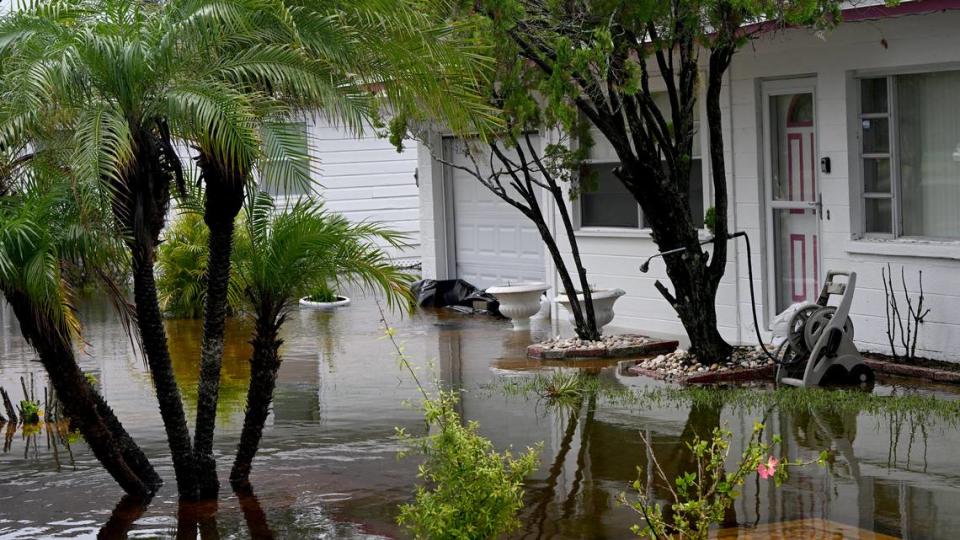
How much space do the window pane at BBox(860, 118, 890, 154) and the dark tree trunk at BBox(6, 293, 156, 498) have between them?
758cm

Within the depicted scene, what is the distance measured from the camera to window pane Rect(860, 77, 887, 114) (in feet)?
41.2

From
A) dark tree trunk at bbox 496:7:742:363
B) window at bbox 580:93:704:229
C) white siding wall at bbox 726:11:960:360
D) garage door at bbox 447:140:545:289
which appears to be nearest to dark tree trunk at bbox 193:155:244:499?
dark tree trunk at bbox 496:7:742:363

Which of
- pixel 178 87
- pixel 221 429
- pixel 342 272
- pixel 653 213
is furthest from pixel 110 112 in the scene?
pixel 653 213

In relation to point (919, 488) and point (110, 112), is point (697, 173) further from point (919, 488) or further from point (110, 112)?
point (110, 112)

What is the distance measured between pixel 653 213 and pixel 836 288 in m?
1.86

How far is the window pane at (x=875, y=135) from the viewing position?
12.6m

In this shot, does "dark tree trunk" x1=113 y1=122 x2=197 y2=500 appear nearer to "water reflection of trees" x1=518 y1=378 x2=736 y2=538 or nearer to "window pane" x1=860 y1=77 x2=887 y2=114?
"water reflection of trees" x1=518 y1=378 x2=736 y2=538

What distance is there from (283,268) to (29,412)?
400 centimetres

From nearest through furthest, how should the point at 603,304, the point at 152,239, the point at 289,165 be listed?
1. the point at 289,165
2. the point at 152,239
3. the point at 603,304

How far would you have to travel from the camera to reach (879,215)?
12727 millimetres

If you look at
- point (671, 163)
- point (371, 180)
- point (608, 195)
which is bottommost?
point (608, 195)

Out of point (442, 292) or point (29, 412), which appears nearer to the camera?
point (29, 412)

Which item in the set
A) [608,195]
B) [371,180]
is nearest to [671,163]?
[608,195]

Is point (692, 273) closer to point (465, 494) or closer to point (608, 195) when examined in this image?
point (608, 195)
